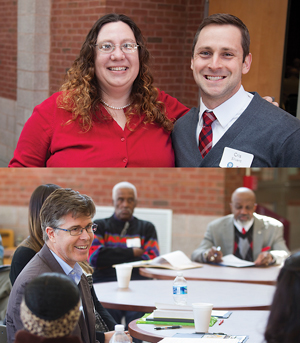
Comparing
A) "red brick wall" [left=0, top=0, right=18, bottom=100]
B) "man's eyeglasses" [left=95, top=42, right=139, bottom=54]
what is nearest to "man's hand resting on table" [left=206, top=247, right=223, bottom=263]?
"man's eyeglasses" [left=95, top=42, right=139, bottom=54]

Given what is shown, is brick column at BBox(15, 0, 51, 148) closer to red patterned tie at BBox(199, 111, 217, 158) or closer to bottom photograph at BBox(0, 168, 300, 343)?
bottom photograph at BBox(0, 168, 300, 343)

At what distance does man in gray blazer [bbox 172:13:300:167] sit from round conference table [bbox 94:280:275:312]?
27.5 inches

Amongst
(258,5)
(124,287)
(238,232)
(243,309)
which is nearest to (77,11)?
(258,5)

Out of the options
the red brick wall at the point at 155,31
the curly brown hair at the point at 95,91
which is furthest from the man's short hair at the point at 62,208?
the red brick wall at the point at 155,31

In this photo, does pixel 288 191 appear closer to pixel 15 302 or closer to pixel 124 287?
pixel 124 287

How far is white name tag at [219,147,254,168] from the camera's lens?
1933mm

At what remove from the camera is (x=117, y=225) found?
394cm

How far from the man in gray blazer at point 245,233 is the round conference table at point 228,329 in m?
1.95

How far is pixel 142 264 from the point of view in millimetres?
3352

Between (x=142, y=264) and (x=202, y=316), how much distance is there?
149 centimetres

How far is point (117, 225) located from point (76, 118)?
196 centimetres

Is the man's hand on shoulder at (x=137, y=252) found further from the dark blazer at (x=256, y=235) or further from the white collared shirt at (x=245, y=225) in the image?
the white collared shirt at (x=245, y=225)

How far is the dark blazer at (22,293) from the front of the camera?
1.42 metres

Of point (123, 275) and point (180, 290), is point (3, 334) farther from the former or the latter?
point (123, 275)
